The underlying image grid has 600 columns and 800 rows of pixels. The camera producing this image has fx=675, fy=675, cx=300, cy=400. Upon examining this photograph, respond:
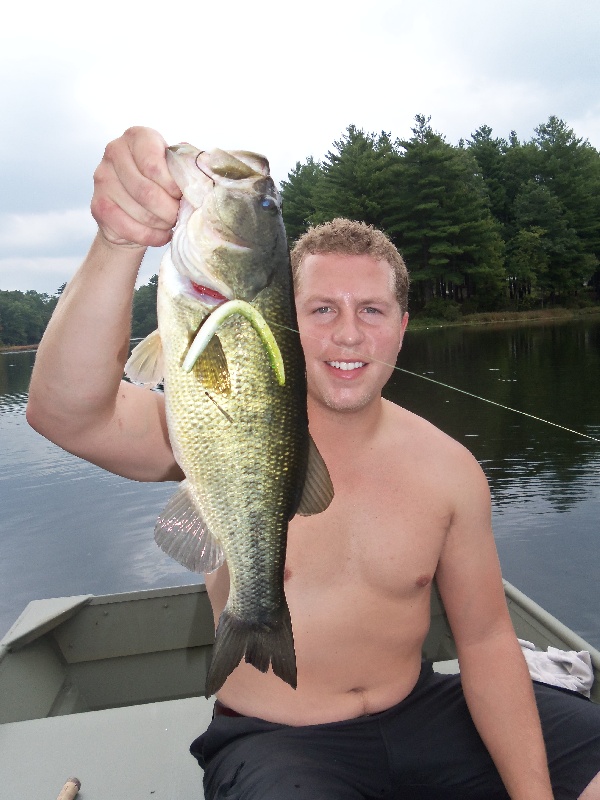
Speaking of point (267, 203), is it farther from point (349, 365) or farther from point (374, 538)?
point (374, 538)

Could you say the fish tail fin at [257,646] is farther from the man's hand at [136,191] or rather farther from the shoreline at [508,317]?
the shoreline at [508,317]

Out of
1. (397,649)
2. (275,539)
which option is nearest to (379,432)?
(397,649)

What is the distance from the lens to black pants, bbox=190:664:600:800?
7.18ft

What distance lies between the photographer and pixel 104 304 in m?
1.70

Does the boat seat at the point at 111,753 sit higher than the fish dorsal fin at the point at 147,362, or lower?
lower

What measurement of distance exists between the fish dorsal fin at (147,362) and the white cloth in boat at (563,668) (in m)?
2.37

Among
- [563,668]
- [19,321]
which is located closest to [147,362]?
[563,668]

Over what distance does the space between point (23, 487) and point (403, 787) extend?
38.0 ft

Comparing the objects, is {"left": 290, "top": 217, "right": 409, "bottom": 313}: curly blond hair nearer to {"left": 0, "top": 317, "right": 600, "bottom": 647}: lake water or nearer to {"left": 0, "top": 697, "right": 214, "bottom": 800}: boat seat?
{"left": 0, "top": 697, "right": 214, "bottom": 800}: boat seat

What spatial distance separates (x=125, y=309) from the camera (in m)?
1.74

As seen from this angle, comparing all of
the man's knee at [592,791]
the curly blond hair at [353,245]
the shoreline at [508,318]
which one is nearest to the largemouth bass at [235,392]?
the curly blond hair at [353,245]

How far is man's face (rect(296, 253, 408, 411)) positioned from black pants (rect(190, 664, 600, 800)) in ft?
3.88

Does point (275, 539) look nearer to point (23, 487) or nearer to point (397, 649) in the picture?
point (397, 649)

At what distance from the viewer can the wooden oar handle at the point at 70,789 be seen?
8.51ft
